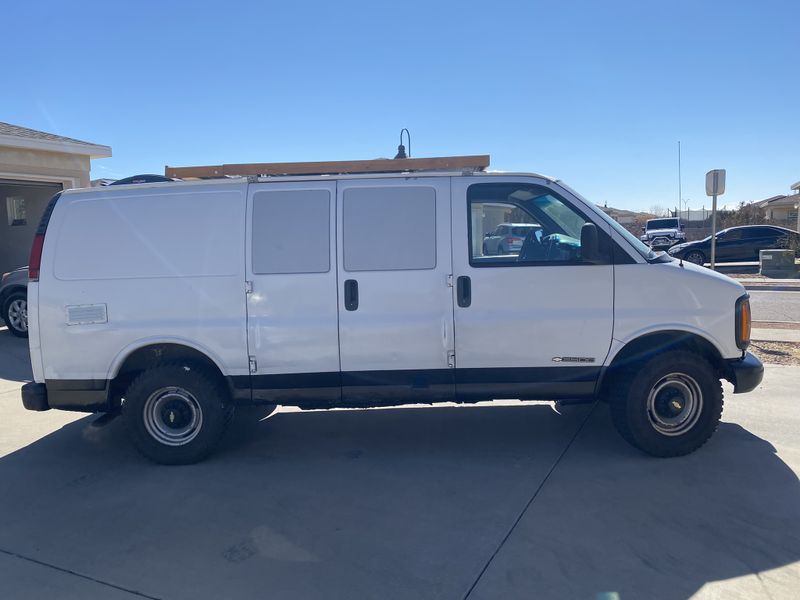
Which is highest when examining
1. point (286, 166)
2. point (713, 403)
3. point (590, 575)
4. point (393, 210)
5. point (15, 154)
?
point (15, 154)

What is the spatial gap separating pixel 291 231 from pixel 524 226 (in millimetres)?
1808

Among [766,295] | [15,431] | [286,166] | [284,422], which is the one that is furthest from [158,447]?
[766,295]

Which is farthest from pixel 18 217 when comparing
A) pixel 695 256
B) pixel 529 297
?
pixel 695 256

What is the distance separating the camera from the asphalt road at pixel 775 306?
1184 cm

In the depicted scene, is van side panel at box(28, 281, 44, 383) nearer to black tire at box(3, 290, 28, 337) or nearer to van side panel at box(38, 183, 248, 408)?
van side panel at box(38, 183, 248, 408)

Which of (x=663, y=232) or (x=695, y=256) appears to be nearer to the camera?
(x=695, y=256)

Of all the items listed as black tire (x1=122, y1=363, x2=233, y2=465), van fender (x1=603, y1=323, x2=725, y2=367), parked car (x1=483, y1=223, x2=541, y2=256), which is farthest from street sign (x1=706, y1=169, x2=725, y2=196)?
black tire (x1=122, y1=363, x2=233, y2=465)

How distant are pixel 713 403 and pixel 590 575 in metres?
2.13

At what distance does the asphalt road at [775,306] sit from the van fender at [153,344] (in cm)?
1014

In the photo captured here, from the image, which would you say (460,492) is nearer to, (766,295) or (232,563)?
(232,563)

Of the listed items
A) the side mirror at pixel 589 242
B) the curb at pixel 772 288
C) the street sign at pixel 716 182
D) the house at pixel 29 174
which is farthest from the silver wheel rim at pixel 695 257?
the side mirror at pixel 589 242

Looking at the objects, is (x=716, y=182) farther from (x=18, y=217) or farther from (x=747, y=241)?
(x=18, y=217)

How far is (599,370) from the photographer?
4.96m

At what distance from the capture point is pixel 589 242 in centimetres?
471
